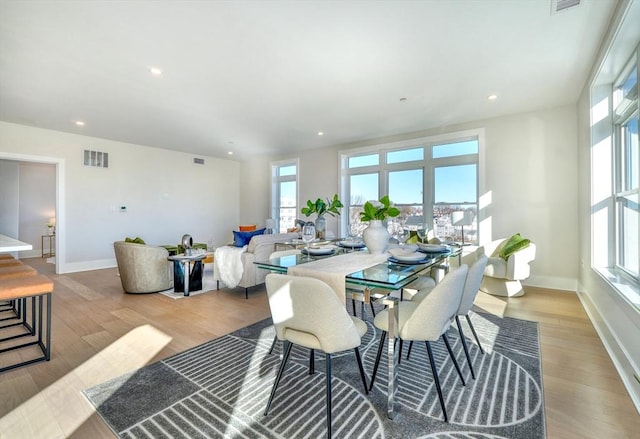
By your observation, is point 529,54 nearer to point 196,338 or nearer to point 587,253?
point 587,253

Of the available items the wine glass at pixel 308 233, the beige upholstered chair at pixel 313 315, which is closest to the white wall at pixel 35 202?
the wine glass at pixel 308 233

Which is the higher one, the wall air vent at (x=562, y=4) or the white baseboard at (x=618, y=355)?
the wall air vent at (x=562, y=4)

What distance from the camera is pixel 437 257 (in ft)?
6.93

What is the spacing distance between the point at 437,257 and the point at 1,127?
7.17 m

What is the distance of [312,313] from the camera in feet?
4.65

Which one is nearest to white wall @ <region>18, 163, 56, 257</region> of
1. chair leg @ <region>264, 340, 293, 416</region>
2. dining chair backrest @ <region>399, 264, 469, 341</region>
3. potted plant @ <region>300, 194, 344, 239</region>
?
potted plant @ <region>300, 194, 344, 239</region>

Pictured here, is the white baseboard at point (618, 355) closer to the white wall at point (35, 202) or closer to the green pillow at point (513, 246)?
the green pillow at point (513, 246)

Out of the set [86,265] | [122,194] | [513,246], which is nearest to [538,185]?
[513,246]

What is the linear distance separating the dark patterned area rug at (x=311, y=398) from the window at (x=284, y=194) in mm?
5391

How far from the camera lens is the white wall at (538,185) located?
13.9 feet

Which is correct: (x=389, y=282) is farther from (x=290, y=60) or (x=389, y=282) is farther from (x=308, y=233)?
(x=290, y=60)

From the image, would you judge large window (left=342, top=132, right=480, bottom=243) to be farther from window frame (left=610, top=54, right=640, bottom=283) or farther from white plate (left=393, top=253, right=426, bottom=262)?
white plate (left=393, top=253, right=426, bottom=262)

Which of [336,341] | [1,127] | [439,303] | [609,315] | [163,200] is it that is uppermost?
[1,127]

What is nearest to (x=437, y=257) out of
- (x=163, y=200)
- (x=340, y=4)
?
(x=340, y=4)
